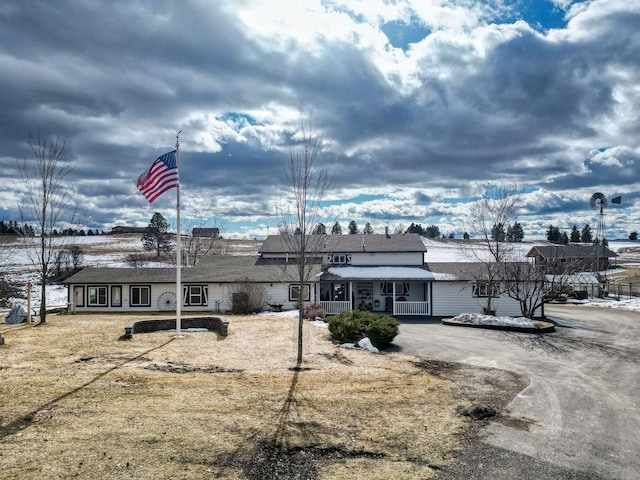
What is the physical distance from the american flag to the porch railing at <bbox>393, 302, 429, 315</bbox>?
1832cm

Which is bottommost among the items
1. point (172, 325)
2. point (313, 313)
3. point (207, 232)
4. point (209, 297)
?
point (313, 313)

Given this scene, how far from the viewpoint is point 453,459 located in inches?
281

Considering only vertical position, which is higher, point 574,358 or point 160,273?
point 160,273

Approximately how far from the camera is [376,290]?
105ft

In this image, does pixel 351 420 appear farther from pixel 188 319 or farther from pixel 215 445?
pixel 188 319

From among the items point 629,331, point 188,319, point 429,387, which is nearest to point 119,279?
point 188,319

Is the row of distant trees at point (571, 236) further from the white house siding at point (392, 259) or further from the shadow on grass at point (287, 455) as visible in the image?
the shadow on grass at point (287, 455)

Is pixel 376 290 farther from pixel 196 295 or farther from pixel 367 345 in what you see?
pixel 367 345

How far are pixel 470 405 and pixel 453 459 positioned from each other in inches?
121

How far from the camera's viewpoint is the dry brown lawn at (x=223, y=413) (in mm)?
6590

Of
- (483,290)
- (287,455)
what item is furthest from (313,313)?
(287,455)

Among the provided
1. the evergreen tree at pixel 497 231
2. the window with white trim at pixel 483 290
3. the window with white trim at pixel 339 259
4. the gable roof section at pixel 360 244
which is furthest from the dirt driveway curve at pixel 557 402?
the window with white trim at pixel 339 259

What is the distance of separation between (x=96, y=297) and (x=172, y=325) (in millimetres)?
13229

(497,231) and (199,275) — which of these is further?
(199,275)
